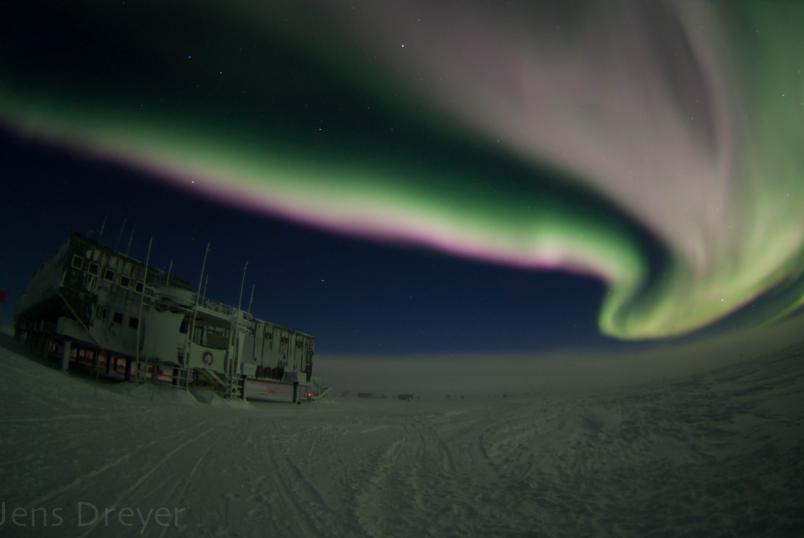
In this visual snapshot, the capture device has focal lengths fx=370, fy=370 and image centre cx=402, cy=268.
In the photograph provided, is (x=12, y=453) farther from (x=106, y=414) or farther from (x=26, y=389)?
(x=26, y=389)

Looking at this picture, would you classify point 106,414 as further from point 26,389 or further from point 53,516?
point 53,516

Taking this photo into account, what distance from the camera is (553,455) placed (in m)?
9.23

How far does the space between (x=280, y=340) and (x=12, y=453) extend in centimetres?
4231

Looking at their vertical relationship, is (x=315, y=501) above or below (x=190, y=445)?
above

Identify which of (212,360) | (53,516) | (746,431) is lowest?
(212,360)

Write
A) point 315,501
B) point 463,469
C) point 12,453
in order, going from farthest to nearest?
point 463,469 → point 12,453 → point 315,501

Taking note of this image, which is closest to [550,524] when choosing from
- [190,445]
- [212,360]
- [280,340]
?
[190,445]

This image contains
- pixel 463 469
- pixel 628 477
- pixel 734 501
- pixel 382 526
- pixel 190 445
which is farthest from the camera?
pixel 190 445

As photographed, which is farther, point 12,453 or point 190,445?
point 190,445

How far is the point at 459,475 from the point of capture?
8.54m

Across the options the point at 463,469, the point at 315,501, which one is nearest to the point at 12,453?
the point at 315,501

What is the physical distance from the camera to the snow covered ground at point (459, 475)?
5.20m

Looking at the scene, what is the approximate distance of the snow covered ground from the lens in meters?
5.20

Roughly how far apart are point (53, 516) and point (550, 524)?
714 cm
